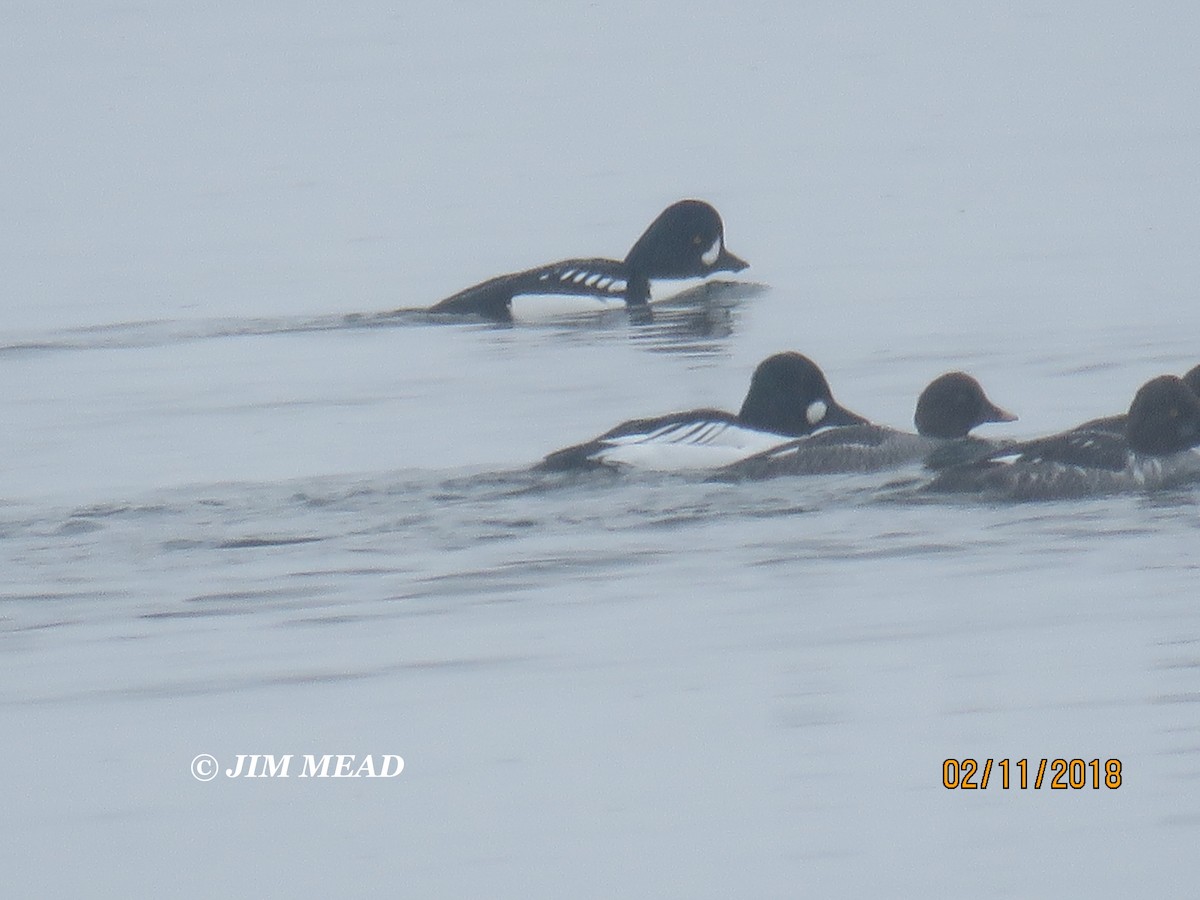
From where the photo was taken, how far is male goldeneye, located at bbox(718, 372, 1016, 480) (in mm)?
11188

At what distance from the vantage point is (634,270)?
18.7 m

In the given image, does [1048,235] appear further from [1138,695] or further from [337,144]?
[1138,695]

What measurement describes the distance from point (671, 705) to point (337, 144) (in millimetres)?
21734

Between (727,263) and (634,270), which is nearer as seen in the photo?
(634,270)

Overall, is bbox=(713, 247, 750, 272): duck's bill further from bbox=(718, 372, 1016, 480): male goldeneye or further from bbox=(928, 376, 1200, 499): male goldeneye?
bbox=(928, 376, 1200, 499): male goldeneye

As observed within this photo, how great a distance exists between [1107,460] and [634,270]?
833cm

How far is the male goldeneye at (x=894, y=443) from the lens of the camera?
36.7 ft

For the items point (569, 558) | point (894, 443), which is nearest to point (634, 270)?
point (894, 443)
